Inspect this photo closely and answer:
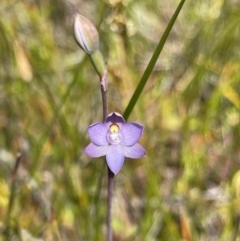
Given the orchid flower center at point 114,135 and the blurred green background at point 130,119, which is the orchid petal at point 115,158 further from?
the blurred green background at point 130,119

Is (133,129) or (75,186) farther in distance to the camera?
(75,186)

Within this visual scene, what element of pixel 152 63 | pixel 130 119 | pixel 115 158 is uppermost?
pixel 152 63

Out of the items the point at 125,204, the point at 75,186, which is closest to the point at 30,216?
the point at 75,186

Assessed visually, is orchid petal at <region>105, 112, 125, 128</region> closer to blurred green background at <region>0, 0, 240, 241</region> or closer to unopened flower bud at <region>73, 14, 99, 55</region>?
unopened flower bud at <region>73, 14, 99, 55</region>

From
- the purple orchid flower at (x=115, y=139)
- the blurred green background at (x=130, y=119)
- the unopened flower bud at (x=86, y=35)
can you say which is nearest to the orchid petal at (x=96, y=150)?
the purple orchid flower at (x=115, y=139)

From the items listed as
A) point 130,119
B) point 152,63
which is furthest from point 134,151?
point 130,119

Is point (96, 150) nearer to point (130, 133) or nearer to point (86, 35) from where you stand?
point (130, 133)

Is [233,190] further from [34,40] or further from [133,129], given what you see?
[34,40]
